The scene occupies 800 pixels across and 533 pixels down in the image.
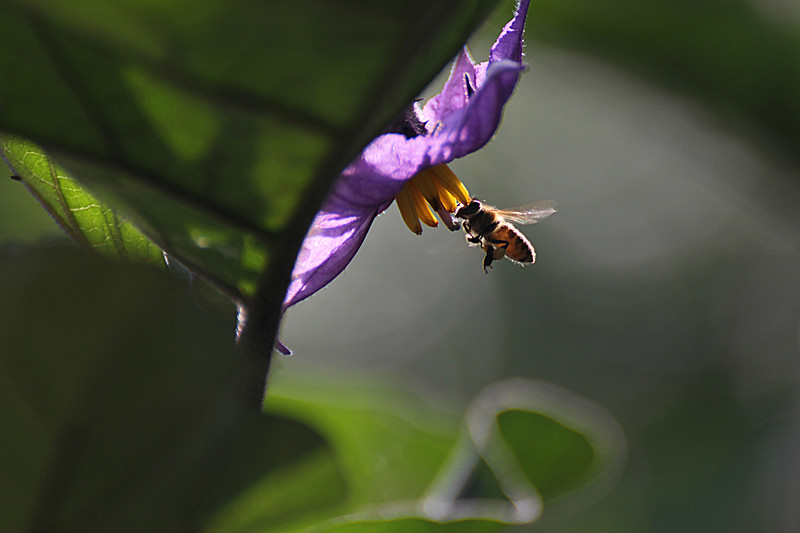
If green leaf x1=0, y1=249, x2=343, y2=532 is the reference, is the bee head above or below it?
above

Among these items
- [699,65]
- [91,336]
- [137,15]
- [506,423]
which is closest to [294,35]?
[137,15]

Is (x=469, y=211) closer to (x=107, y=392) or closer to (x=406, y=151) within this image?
(x=406, y=151)

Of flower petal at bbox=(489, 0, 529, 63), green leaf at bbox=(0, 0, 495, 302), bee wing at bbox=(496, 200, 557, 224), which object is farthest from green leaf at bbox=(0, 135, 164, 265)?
bee wing at bbox=(496, 200, 557, 224)

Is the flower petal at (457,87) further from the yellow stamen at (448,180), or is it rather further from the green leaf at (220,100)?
the green leaf at (220,100)

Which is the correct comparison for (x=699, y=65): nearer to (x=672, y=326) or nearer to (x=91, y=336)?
(x=91, y=336)

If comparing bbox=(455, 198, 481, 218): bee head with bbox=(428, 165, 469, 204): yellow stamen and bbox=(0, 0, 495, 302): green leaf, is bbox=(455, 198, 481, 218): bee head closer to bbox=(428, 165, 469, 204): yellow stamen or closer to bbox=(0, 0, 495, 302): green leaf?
bbox=(428, 165, 469, 204): yellow stamen

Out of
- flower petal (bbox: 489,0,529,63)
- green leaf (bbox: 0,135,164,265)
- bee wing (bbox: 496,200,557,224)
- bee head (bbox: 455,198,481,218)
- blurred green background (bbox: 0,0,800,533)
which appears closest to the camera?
green leaf (bbox: 0,135,164,265)
